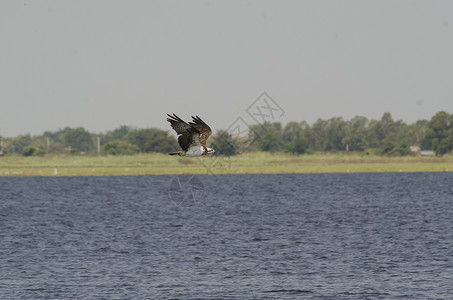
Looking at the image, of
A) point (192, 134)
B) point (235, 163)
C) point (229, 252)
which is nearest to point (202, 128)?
point (192, 134)

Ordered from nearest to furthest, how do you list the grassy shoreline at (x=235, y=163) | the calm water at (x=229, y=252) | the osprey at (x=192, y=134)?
1. the osprey at (x=192, y=134)
2. the calm water at (x=229, y=252)
3. the grassy shoreline at (x=235, y=163)

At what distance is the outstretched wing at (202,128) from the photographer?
67.9 feet

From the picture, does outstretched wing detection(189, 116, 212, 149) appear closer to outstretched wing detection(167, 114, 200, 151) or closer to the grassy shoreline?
outstretched wing detection(167, 114, 200, 151)

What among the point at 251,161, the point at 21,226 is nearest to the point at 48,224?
the point at 21,226

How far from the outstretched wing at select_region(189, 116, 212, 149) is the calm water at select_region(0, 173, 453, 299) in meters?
14.6

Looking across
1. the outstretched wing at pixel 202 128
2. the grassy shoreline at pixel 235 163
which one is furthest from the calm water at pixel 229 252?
the grassy shoreline at pixel 235 163

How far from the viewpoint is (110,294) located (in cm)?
3362

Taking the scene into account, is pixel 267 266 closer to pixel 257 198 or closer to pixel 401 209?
pixel 401 209

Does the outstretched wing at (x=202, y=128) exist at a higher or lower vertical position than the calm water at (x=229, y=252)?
higher

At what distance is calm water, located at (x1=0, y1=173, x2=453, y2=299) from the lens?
34688 mm

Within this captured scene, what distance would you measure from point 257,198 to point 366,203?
1970 cm

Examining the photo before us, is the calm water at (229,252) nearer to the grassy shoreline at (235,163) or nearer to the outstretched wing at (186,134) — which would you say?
the outstretched wing at (186,134)

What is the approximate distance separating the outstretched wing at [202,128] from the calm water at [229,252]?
14577mm

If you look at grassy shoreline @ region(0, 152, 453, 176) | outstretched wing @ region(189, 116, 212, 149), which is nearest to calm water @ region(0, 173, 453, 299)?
outstretched wing @ region(189, 116, 212, 149)
